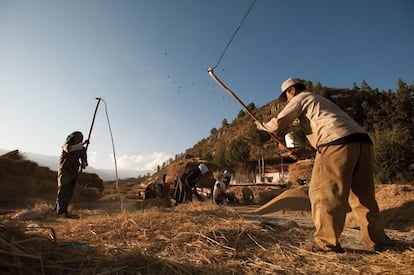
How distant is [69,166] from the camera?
20.4ft

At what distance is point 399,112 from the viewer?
105 ft

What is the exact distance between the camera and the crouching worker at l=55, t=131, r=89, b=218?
6.05m

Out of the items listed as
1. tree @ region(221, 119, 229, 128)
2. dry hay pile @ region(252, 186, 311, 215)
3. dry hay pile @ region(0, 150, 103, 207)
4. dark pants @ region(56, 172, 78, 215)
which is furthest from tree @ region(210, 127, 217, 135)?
dark pants @ region(56, 172, 78, 215)

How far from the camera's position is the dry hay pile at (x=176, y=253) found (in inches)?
70.7

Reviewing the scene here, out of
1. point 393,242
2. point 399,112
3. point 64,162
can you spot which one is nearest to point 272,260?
point 393,242

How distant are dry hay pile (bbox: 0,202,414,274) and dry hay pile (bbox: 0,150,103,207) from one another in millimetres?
7284

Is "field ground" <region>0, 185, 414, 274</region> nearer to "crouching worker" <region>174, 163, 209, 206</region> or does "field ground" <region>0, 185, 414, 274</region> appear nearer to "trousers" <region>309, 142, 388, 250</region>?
"trousers" <region>309, 142, 388, 250</region>

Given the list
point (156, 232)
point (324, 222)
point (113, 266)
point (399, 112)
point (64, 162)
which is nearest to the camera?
point (113, 266)

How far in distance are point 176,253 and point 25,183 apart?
9.43 metres

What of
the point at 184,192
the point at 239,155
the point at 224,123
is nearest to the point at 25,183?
the point at 184,192

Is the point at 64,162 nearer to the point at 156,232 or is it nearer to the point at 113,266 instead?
the point at 156,232

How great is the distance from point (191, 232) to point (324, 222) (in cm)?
117

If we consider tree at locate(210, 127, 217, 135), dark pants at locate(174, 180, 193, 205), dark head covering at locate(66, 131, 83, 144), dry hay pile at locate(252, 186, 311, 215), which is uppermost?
tree at locate(210, 127, 217, 135)

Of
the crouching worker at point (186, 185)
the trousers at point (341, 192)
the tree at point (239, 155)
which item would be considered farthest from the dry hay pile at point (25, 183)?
the tree at point (239, 155)
